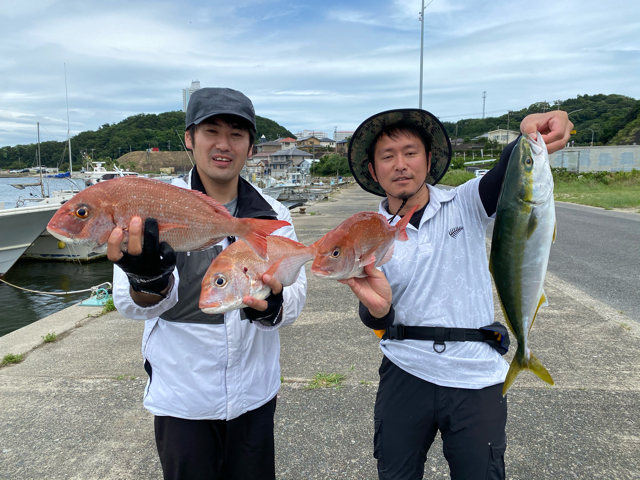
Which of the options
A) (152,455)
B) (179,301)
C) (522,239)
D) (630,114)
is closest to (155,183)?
(179,301)

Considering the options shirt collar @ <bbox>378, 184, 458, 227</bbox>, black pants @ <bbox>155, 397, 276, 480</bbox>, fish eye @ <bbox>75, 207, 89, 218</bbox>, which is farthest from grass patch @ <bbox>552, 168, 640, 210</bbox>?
fish eye @ <bbox>75, 207, 89, 218</bbox>

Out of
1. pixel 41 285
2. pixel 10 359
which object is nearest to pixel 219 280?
pixel 10 359

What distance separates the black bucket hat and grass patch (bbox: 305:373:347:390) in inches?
83.1

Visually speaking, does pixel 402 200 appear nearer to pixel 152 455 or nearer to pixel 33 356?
pixel 152 455

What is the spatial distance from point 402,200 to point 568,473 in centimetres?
220

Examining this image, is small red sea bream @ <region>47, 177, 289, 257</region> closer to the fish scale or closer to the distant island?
the fish scale

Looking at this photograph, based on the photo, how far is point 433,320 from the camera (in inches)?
76.9

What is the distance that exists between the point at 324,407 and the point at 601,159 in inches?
2440

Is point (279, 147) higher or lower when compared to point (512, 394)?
higher

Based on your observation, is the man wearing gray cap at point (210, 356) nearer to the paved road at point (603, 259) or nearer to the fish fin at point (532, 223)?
the fish fin at point (532, 223)

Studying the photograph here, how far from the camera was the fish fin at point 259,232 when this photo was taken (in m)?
1.44

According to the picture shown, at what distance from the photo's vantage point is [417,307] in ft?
6.49

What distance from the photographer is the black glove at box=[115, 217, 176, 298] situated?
1.41 metres

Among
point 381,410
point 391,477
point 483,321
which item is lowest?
point 391,477
